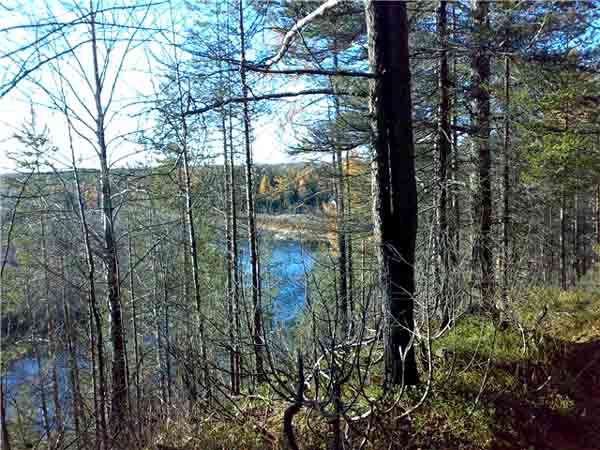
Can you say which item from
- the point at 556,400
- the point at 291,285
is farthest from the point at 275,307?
the point at 556,400

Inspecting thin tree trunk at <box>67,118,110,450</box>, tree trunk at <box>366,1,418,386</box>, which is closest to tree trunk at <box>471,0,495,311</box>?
tree trunk at <box>366,1,418,386</box>

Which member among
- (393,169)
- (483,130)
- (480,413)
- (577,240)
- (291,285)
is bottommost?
(577,240)

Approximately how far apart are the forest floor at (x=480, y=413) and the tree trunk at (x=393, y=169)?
48 centimetres

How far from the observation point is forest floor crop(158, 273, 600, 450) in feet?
9.63

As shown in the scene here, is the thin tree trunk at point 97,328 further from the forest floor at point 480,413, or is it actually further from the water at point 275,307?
the water at point 275,307

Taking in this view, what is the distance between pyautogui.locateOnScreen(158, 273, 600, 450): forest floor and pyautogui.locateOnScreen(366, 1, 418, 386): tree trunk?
48cm

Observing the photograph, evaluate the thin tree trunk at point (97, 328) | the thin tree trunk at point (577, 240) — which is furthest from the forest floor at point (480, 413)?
the thin tree trunk at point (577, 240)

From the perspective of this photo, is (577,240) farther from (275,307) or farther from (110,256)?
(110,256)

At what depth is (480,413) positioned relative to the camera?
3270 millimetres

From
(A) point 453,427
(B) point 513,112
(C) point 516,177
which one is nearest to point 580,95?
(B) point 513,112

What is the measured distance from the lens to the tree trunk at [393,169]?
330 centimetres

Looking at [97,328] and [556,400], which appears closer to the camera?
[556,400]

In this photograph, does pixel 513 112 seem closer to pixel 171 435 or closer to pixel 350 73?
pixel 350 73

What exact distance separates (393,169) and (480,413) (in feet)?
7.77
